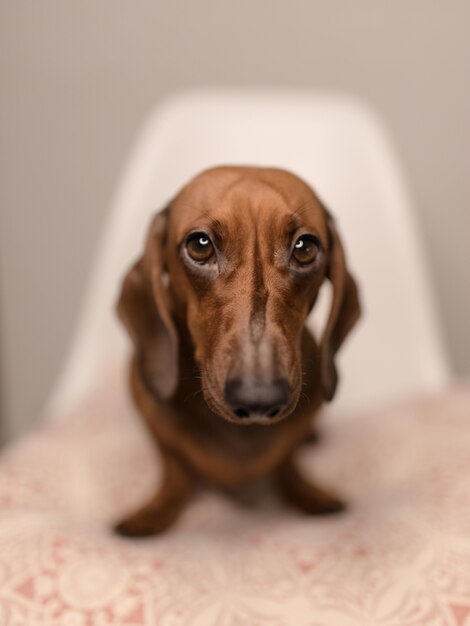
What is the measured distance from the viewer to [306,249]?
0.89 m

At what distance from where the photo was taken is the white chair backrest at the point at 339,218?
168 cm

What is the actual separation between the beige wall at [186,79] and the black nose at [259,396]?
156cm

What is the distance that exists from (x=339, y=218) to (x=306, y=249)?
77cm

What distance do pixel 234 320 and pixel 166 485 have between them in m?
0.47

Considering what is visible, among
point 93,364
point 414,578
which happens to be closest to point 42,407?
point 93,364

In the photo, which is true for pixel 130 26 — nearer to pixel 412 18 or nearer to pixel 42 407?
pixel 412 18

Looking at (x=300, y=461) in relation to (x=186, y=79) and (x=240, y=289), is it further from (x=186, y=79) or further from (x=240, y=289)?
(x=186, y=79)

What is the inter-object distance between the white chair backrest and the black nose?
0.92m

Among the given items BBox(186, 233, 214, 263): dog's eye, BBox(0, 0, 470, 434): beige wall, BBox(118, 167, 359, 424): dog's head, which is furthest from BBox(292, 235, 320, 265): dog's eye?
BBox(0, 0, 470, 434): beige wall

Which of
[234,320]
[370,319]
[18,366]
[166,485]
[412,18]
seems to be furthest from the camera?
[18,366]

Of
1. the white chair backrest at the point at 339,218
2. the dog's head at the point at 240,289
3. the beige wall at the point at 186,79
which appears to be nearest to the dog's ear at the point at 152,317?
the dog's head at the point at 240,289

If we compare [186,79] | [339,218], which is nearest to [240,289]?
[339,218]

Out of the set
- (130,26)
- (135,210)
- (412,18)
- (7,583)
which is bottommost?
(7,583)

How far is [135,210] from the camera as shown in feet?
5.78
